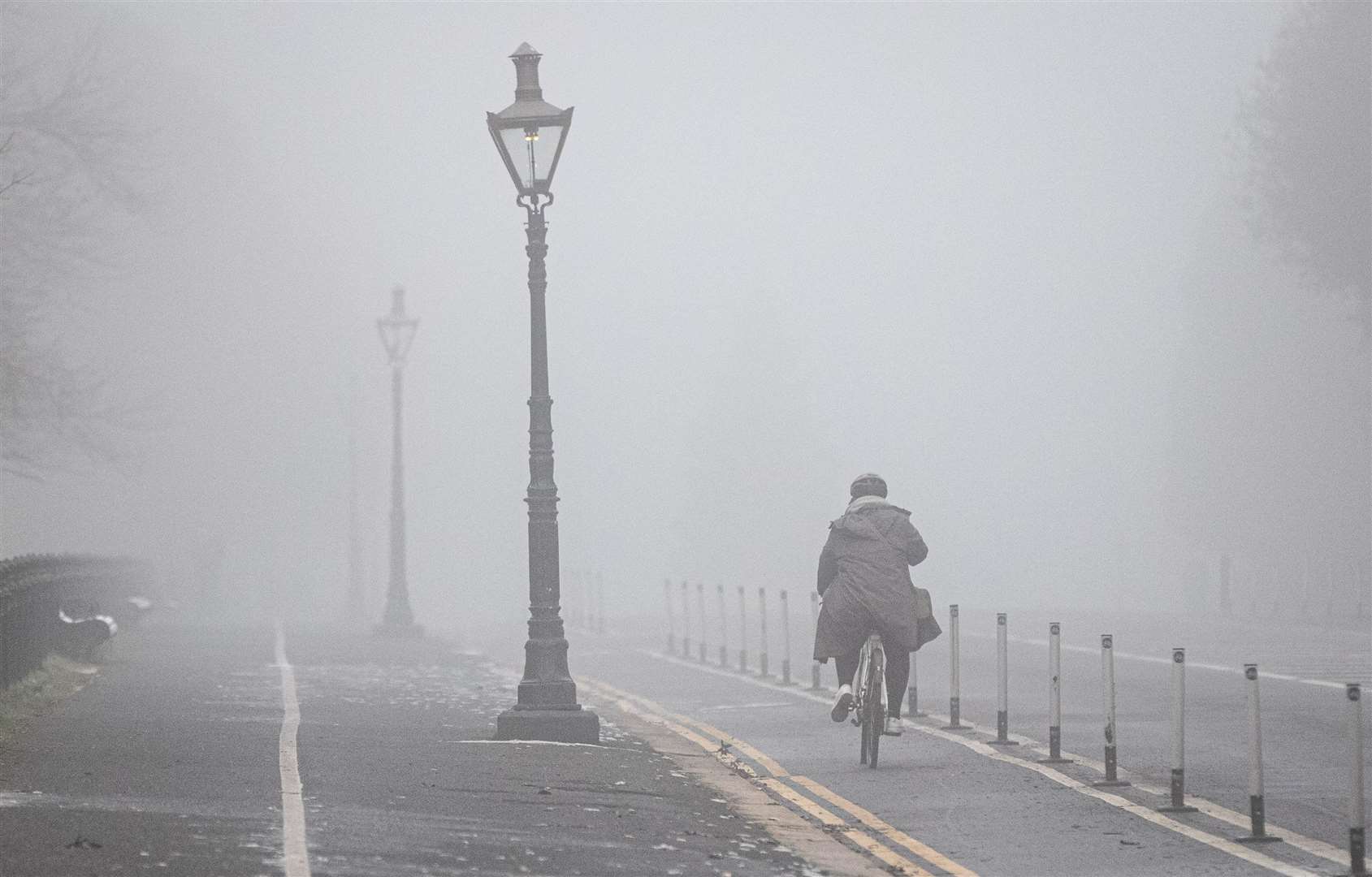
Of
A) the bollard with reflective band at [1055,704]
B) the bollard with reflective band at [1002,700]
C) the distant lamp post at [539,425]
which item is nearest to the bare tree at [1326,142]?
the bollard with reflective band at [1002,700]

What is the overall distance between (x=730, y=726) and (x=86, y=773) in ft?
24.2

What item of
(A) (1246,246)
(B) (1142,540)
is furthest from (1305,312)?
(B) (1142,540)

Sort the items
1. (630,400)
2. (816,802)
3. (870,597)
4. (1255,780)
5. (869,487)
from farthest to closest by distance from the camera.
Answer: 1. (630,400)
2. (869,487)
3. (870,597)
4. (816,802)
5. (1255,780)


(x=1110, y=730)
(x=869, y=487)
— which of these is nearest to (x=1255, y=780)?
(x=1110, y=730)

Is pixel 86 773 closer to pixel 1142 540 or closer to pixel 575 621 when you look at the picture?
pixel 575 621

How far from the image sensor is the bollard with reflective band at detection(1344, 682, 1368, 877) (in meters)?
10.3

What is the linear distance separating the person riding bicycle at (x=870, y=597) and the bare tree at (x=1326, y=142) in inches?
1002

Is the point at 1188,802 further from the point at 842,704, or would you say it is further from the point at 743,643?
the point at 743,643

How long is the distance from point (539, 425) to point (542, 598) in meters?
1.27

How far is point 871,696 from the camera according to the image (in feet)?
49.5

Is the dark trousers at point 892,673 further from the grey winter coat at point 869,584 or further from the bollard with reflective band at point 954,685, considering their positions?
the bollard with reflective band at point 954,685

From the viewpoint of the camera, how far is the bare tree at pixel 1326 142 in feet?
128

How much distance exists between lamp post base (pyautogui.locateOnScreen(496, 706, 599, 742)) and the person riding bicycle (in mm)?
1718

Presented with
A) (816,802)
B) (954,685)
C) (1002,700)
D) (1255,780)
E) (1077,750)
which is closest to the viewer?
(1255,780)
